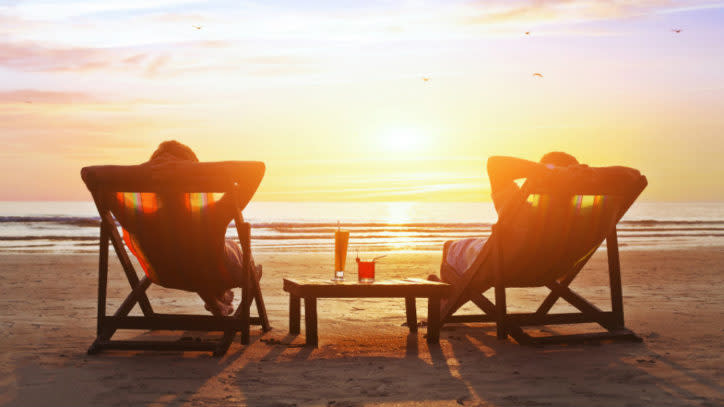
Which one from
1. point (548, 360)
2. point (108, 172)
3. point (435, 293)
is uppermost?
point (108, 172)

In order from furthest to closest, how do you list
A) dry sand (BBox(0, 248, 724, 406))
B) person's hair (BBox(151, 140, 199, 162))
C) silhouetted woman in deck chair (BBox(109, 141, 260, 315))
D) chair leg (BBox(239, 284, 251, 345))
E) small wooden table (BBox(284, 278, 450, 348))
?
person's hair (BBox(151, 140, 199, 162)) → chair leg (BBox(239, 284, 251, 345)) → small wooden table (BBox(284, 278, 450, 348)) → silhouetted woman in deck chair (BBox(109, 141, 260, 315)) → dry sand (BBox(0, 248, 724, 406))

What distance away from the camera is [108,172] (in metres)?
4.47

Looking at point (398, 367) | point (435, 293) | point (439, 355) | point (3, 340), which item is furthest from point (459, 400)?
point (3, 340)

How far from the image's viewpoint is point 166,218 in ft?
15.0

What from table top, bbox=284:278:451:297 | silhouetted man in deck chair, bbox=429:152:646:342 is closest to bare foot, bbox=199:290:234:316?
table top, bbox=284:278:451:297

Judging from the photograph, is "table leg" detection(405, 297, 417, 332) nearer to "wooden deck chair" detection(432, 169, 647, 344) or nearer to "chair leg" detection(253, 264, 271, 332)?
"wooden deck chair" detection(432, 169, 647, 344)

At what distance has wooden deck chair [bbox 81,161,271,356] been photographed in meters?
4.43

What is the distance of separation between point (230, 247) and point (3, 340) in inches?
68.2

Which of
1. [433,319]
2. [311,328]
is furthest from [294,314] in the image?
[433,319]

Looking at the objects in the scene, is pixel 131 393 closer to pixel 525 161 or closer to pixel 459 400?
pixel 459 400

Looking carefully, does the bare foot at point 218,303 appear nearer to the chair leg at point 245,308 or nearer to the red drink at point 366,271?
the chair leg at point 245,308

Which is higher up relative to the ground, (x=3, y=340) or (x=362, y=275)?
(x=362, y=275)

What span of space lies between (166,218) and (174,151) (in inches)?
22.6

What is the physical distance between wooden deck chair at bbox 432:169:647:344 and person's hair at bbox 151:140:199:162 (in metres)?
2.18
